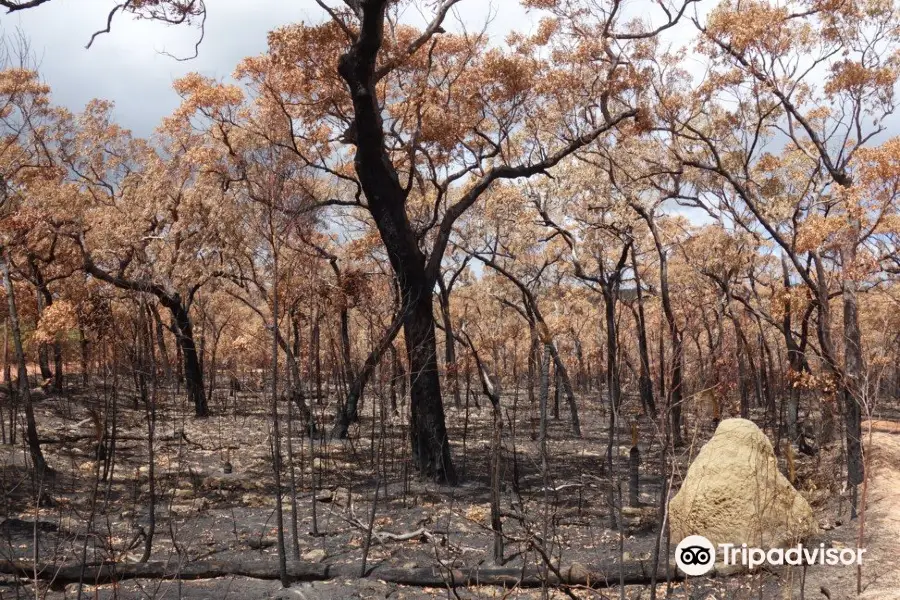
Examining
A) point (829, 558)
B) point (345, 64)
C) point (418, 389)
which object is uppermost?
point (345, 64)

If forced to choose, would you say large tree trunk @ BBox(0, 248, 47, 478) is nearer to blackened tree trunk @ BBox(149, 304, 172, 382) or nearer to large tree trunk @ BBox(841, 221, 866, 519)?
blackened tree trunk @ BBox(149, 304, 172, 382)

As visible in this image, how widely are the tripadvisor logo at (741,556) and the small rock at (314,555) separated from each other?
388 centimetres

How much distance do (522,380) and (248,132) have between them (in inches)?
1144

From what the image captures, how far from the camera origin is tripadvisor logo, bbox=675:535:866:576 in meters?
7.31

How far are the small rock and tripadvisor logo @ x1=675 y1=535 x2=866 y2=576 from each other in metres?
3.88

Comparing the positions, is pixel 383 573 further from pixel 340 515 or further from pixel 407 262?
pixel 407 262

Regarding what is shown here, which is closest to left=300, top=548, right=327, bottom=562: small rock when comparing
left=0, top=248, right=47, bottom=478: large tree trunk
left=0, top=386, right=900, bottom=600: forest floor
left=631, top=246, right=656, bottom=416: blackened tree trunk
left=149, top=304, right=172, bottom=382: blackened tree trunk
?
left=0, top=386, right=900, bottom=600: forest floor

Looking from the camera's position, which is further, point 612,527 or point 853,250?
point 853,250

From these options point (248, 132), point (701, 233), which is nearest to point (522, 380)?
point (701, 233)

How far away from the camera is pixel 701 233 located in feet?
70.1

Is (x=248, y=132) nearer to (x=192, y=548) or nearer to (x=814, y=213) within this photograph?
(x=192, y=548)

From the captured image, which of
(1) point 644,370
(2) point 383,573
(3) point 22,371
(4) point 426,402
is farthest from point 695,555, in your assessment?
(3) point 22,371

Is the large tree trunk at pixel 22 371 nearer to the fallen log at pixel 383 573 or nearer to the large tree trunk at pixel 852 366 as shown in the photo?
the fallen log at pixel 383 573

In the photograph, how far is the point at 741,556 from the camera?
7660 mm
